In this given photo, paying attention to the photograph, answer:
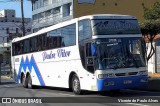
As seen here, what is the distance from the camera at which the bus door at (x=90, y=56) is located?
16820mm

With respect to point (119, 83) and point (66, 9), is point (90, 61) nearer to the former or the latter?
point (119, 83)

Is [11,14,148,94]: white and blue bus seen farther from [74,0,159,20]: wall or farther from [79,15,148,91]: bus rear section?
[74,0,159,20]: wall

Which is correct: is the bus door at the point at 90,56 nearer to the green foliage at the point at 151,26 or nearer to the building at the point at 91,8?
the green foliage at the point at 151,26

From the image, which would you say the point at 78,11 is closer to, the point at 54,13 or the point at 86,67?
the point at 54,13

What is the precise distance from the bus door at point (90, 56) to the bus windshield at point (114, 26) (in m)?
0.63

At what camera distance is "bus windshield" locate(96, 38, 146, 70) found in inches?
655

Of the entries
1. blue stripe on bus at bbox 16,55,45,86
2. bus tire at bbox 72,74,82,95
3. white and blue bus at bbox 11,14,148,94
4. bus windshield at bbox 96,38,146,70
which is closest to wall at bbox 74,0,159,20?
blue stripe on bus at bbox 16,55,45,86

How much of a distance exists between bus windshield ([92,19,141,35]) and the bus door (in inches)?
24.9

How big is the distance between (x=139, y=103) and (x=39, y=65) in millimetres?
10977

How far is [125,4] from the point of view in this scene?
2576 inches

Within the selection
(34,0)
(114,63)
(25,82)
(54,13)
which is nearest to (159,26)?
(114,63)

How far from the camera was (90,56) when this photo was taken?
1708cm

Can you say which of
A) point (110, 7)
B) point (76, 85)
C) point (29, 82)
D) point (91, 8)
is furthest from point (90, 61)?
point (110, 7)

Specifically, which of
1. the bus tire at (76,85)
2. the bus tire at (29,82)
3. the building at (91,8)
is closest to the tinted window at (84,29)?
the bus tire at (76,85)
